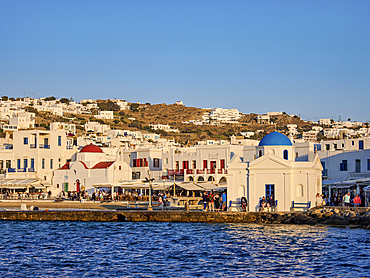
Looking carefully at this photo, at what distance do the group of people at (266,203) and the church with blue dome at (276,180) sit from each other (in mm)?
200

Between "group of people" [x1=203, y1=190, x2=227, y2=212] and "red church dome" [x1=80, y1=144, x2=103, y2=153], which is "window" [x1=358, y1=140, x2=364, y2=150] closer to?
"group of people" [x1=203, y1=190, x2=227, y2=212]

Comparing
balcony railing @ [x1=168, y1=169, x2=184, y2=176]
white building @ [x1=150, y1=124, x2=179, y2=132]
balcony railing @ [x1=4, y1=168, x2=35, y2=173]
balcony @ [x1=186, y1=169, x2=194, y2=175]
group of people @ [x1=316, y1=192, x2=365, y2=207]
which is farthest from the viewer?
white building @ [x1=150, y1=124, x2=179, y2=132]

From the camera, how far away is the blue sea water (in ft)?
64.4

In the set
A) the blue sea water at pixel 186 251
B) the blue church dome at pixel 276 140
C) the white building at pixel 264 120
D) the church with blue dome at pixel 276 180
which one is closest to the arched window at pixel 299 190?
the church with blue dome at pixel 276 180

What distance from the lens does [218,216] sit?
33250 millimetres

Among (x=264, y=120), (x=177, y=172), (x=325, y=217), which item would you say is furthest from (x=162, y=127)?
(x=325, y=217)

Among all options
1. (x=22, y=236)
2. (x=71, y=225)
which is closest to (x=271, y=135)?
(x=71, y=225)

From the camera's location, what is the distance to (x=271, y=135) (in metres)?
35.7

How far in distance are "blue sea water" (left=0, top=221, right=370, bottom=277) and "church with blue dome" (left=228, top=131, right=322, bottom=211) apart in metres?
2.85

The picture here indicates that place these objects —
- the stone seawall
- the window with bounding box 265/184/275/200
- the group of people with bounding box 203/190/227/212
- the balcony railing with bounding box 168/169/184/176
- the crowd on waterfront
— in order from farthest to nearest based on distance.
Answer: the balcony railing with bounding box 168/169/184/176 < the crowd on waterfront < the group of people with bounding box 203/190/227/212 < the window with bounding box 265/184/275/200 < the stone seawall

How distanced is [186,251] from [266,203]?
403 inches

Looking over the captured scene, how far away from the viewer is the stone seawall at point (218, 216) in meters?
30.8

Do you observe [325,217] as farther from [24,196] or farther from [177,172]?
[24,196]

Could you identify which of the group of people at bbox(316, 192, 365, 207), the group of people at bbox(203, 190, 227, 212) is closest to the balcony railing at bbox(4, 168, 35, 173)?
the group of people at bbox(203, 190, 227, 212)
